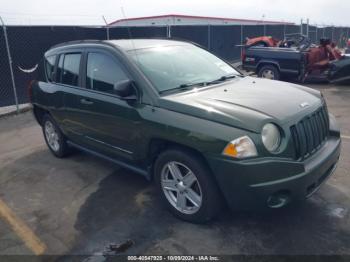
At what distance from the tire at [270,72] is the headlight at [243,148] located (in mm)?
8573

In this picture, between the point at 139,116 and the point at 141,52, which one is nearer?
the point at 139,116

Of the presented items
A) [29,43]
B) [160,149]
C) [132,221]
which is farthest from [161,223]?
[29,43]

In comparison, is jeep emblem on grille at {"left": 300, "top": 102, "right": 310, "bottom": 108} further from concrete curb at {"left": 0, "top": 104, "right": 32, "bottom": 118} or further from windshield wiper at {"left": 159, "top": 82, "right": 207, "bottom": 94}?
concrete curb at {"left": 0, "top": 104, "right": 32, "bottom": 118}

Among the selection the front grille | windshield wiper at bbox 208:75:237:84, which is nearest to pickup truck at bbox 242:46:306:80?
windshield wiper at bbox 208:75:237:84

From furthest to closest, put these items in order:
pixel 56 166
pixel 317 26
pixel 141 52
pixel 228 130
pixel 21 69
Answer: pixel 317 26 → pixel 21 69 → pixel 56 166 → pixel 141 52 → pixel 228 130

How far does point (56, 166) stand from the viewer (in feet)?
17.6

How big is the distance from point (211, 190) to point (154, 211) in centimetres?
90

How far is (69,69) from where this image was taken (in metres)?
4.87

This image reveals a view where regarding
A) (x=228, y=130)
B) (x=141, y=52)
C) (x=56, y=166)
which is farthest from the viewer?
(x=56, y=166)

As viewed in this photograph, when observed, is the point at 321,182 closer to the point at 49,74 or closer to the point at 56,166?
the point at 56,166

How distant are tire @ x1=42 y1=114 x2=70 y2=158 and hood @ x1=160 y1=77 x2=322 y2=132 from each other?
2.60 metres

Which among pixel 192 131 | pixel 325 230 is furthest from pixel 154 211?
pixel 325 230

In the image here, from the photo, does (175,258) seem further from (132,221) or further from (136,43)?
(136,43)

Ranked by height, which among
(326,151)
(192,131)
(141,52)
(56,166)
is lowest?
(56,166)
